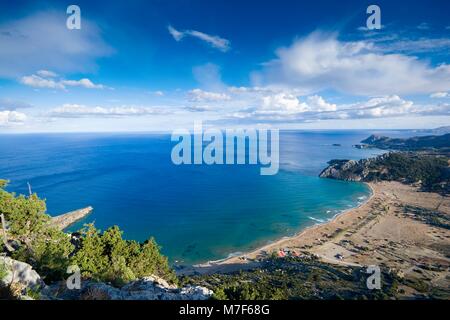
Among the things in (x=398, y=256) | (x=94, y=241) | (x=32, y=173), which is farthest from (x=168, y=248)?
(x=32, y=173)

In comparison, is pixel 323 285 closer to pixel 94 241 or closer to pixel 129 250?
pixel 129 250

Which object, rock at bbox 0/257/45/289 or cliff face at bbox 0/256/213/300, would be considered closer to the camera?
cliff face at bbox 0/256/213/300

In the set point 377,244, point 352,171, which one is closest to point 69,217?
point 377,244

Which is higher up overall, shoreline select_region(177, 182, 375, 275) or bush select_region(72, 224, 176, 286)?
bush select_region(72, 224, 176, 286)

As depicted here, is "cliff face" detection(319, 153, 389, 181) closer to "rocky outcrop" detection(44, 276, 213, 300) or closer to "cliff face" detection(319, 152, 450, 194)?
"cliff face" detection(319, 152, 450, 194)

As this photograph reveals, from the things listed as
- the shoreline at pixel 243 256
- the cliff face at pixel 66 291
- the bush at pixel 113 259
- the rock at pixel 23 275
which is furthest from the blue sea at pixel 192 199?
the rock at pixel 23 275

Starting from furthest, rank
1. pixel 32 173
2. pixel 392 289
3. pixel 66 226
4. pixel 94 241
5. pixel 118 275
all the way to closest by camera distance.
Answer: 1. pixel 32 173
2. pixel 66 226
3. pixel 392 289
4. pixel 94 241
5. pixel 118 275

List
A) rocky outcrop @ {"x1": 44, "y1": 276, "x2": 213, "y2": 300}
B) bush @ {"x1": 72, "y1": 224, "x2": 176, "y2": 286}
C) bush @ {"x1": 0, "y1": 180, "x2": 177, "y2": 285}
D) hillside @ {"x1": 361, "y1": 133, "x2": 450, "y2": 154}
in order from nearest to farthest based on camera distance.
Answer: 1. rocky outcrop @ {"x1": 44, "y1": 276, "x2": 213, "y2": 300}
2. bush @ {"x1": 0, "y1": 180, "x2": 177, "y2": 285}
3. bush @ {"x1": 72, "y1": 224, "x2": 176, "y2": 286}
4. hillside @ {"x1": 361, "y1": 133, "x2": 450, "y2": 154}

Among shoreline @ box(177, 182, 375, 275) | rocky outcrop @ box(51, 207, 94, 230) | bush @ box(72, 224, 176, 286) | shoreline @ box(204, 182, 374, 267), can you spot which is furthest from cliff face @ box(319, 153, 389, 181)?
bush @ box(72, 224, 176, 286)
